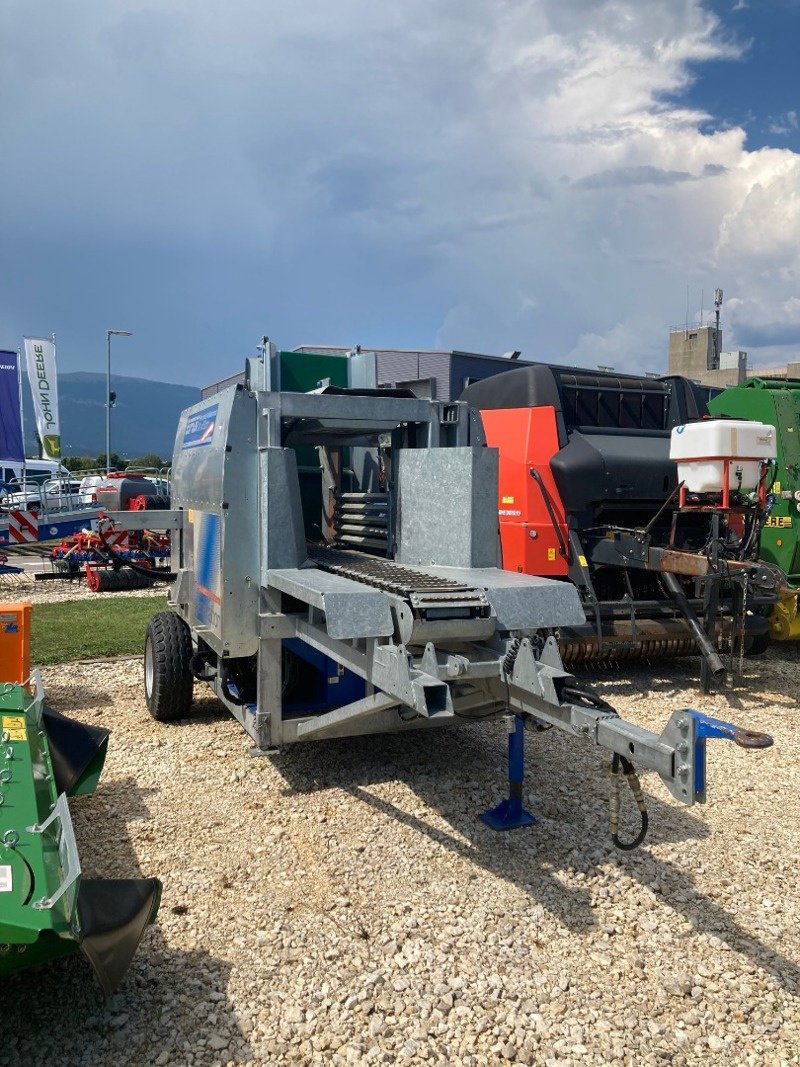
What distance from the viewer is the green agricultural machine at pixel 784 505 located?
26.1 feet

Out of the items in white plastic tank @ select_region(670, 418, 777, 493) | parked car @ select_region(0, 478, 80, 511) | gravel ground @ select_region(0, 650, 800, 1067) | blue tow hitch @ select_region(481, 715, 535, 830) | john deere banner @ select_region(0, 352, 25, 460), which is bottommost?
gravel ground @ select_region(0, 650, 800, 1067)

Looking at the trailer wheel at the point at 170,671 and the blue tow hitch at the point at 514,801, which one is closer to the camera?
the blue tow hitch at the point at 514,801

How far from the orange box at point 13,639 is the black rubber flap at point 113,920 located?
2.11 meters

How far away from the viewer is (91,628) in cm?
923

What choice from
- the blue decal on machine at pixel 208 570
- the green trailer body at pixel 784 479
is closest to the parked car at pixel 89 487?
the blue decal on machine at pixel 208 570

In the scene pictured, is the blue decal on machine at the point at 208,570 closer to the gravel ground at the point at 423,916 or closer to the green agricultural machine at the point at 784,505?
the gravel ground at the point at 423,916

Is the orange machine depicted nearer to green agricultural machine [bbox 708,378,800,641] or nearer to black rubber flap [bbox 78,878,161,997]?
green agricultural machine [bbox 708,378,800,641]

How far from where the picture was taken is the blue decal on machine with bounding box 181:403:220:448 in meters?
4.90

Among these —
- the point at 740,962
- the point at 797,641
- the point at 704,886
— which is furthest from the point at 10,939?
the point at 797,641

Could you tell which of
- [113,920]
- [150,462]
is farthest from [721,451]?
[150,462]

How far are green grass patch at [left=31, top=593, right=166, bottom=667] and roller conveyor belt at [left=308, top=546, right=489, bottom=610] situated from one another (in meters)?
3.76

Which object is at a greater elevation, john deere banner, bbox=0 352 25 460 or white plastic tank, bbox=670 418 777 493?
john deere banner, bbox=0 352 25 460

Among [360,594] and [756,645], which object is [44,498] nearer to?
[756,645]

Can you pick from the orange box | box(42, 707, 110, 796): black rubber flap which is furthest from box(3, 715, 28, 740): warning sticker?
the orange box
